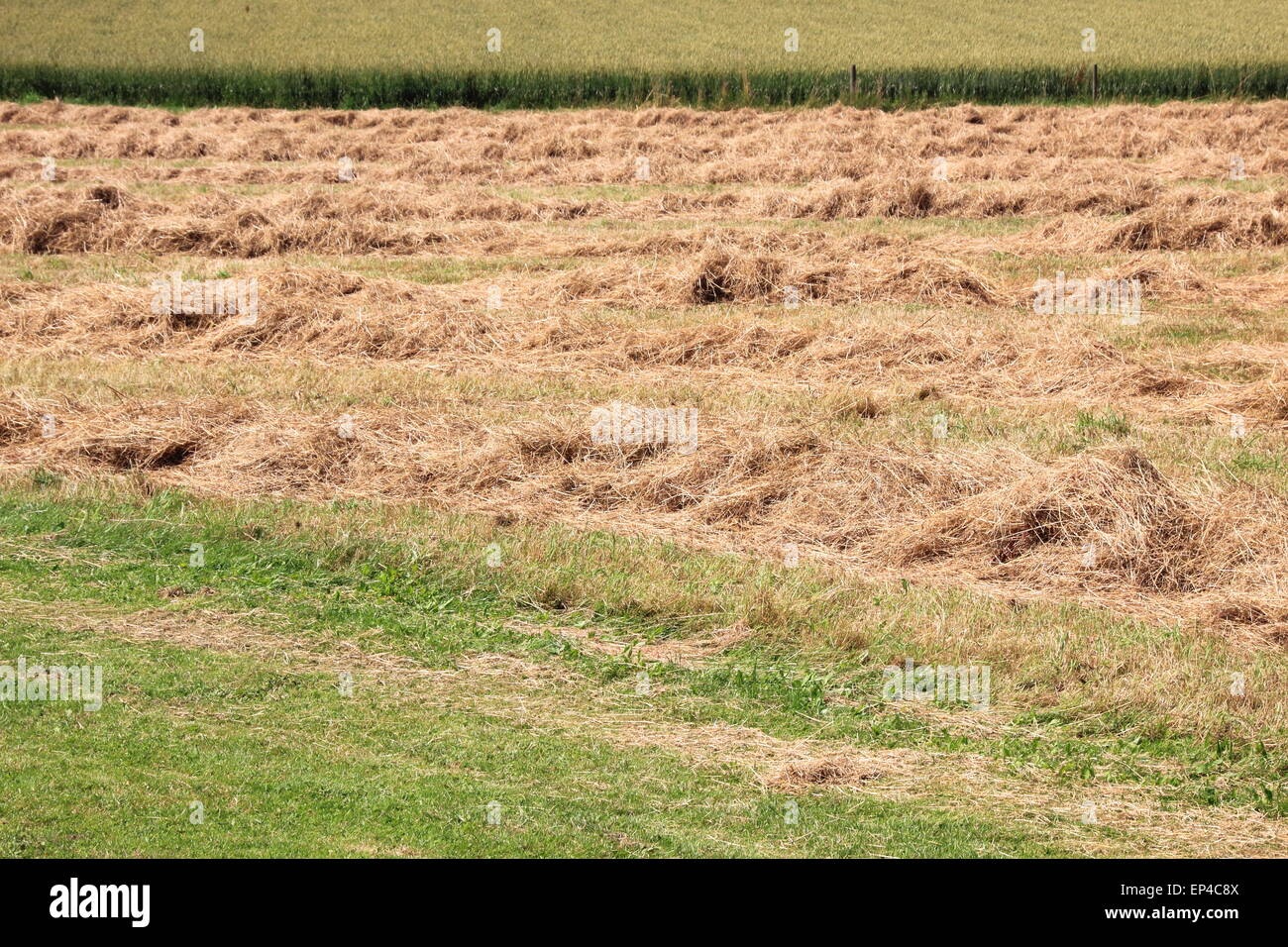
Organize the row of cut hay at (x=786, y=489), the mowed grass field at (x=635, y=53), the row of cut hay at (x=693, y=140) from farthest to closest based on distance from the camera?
1. the mowed grass field at (x=635, y=53)
2. the row of cut hay at (x=693, y=140)
3. the row of cut hay at (x=786, y=489)

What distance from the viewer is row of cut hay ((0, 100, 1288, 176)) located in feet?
84.4

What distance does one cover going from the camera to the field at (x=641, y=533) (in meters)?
6.77

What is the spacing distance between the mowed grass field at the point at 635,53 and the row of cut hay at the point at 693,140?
3.88m

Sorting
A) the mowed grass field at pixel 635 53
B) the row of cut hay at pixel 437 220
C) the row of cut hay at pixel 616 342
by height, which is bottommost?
the row of cut hay at pixel 616 342

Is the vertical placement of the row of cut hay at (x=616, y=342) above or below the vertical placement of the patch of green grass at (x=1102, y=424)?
above

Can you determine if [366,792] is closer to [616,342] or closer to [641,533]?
[641,533]

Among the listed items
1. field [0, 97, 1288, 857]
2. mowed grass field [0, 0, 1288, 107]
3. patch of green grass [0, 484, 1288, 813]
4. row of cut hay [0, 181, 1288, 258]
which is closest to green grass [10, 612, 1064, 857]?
field [0, 97, 1288, 857]

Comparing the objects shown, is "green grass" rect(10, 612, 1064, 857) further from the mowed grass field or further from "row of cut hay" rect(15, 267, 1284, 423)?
the mowed grass field

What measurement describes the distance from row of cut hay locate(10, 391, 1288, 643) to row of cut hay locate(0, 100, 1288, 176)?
14504 millimetres

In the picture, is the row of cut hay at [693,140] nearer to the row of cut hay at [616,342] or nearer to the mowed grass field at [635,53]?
the mowed grass field at [635,53]

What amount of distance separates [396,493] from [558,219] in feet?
38.5

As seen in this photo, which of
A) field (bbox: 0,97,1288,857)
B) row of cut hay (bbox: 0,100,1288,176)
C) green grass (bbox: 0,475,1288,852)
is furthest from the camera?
row of cut hay (bbox: 0,100,1288,176)

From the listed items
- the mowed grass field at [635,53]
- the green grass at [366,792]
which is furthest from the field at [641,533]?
the mowed grass field at [635,53]

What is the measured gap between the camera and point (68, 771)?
675cm
